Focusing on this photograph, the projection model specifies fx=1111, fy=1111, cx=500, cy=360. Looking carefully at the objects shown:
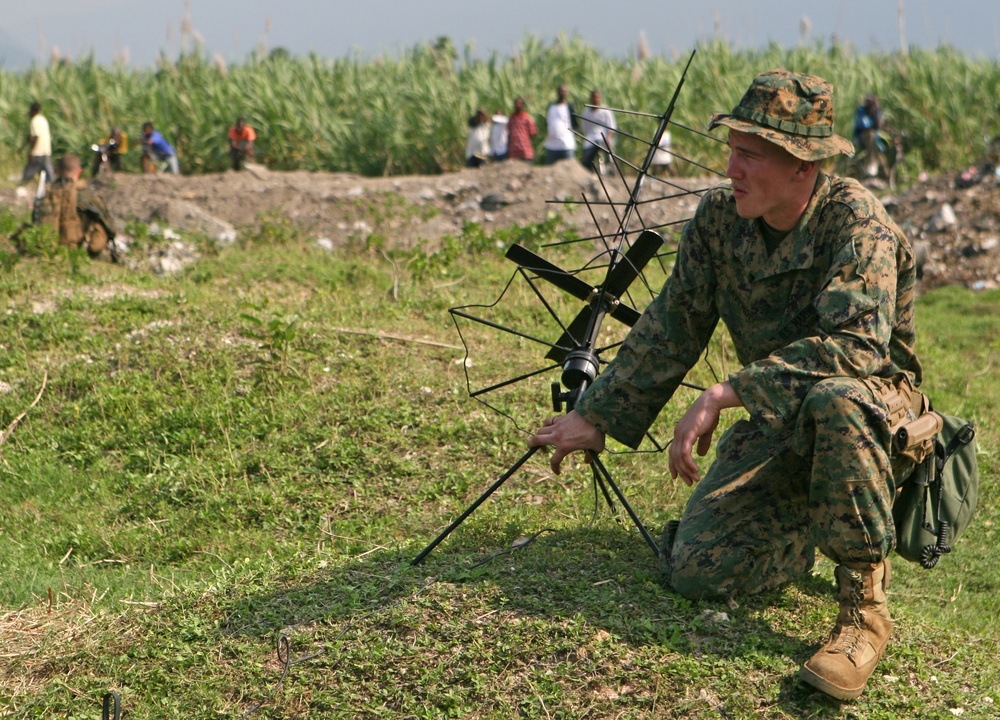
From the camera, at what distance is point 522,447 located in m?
5.02

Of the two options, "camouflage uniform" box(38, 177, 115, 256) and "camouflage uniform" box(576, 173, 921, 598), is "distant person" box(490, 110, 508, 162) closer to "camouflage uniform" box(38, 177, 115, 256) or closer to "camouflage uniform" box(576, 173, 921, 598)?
"camouflage uniform" box(38, 177, 115, 256)

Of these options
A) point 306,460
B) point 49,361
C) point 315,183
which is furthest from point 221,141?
point 306,460

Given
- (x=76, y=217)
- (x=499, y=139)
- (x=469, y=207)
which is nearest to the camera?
(x=76, y=217)

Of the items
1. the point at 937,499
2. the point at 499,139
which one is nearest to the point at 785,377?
the point at 937,499

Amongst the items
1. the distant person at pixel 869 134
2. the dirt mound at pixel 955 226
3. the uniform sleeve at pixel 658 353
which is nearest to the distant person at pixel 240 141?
the distant person at pixel 869 134

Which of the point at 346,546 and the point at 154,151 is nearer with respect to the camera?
the point at 346,546

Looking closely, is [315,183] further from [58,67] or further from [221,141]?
[58,67]

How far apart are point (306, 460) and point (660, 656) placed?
2384 millimetres

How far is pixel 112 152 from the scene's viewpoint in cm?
1525

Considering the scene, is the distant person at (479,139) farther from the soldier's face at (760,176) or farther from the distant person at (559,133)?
the soldier's face at (760,176)

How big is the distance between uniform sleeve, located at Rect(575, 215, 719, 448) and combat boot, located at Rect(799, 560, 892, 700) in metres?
0.74

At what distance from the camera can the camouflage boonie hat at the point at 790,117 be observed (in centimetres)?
310

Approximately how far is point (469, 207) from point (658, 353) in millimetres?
8976

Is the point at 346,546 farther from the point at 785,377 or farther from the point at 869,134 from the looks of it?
the point at 869,134
